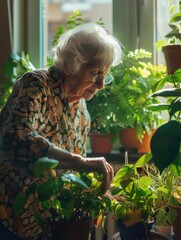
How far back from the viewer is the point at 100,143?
7.56 feet

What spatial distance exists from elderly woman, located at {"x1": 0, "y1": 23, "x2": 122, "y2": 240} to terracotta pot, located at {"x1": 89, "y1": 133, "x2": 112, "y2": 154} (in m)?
0.44

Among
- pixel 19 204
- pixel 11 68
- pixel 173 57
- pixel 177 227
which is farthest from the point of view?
pixel 11 68

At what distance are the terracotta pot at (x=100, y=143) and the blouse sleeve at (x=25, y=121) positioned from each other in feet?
2.41

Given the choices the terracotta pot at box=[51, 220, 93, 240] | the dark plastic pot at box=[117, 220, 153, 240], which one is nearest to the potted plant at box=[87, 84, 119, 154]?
the dark plastic pot at box=[117, 220, 153, 240]

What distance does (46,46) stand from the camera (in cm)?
267

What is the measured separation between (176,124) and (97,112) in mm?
956

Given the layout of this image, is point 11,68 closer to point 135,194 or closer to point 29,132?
point 29,132

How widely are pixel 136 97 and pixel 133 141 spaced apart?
0.77 ft

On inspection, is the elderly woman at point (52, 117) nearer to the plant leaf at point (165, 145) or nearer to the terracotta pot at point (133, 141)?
the plant leaf at point (165, 145)

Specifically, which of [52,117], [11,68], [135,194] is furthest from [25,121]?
[11,68]

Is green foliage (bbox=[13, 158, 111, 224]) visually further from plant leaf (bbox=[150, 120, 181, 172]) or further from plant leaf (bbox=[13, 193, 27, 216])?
plant leaf (bbox=[150, 120, 181, 172])

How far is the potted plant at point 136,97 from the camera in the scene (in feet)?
7.12

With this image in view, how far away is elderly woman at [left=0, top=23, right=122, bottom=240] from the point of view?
1.45 metres

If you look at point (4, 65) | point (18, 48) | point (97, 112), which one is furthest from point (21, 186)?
point (18, 48)
